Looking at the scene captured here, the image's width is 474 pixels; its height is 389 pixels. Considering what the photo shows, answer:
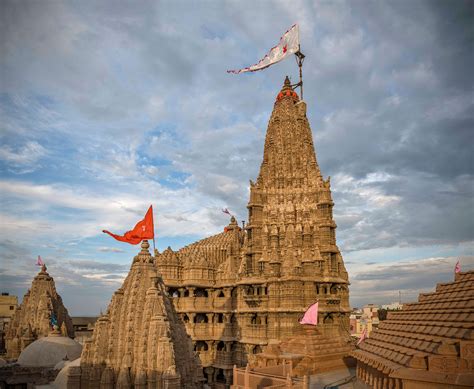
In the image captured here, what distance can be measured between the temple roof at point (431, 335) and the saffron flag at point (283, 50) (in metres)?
37.3

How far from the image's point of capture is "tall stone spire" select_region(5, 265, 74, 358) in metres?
45.2

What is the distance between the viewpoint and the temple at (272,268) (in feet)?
134

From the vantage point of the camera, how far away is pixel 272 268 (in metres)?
41.7

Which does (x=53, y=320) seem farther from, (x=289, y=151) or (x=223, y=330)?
(x=289, y=151)

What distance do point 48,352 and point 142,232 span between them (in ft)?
63.1

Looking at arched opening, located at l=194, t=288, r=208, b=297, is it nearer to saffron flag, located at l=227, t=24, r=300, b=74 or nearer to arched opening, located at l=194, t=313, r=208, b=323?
arched opening, located at l=194, t=313, r=208, b=323

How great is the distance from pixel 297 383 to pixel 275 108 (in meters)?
38.3

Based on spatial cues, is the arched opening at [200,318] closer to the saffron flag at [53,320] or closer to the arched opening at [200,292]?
the arched opening at [200,292]

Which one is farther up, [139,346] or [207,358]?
[139,346]

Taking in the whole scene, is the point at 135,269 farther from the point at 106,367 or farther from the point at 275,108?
the point at 275,108

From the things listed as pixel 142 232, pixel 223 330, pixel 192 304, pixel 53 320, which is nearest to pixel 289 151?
pixel 192 304

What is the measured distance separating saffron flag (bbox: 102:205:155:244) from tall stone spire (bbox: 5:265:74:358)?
25011mm

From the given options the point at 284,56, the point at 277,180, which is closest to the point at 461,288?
the point at 277,180

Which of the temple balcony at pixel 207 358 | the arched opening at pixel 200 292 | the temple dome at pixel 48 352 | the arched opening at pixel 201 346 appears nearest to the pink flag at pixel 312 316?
the temple dome at pixel 48 352
